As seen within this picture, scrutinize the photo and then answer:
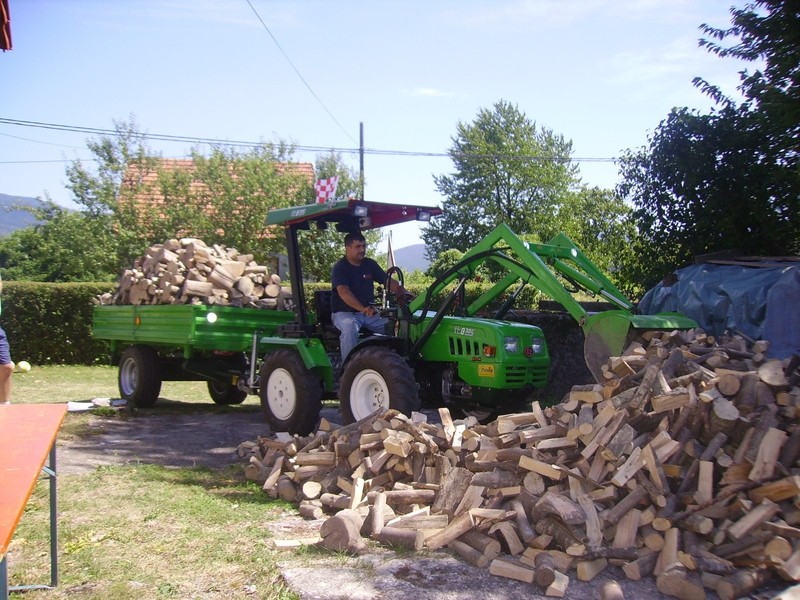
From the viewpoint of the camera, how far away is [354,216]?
7938 millimetres

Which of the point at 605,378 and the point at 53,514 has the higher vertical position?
the point at 605,378

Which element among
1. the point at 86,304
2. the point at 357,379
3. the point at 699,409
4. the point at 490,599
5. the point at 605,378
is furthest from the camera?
the point at 86,304

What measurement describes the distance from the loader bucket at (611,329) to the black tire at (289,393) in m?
2.74

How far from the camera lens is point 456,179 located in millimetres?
46125

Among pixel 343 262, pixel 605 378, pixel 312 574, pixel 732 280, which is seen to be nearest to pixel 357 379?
pixel 343 262

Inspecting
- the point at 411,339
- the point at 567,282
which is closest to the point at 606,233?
the point at 567,282

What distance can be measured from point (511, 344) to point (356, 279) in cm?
183

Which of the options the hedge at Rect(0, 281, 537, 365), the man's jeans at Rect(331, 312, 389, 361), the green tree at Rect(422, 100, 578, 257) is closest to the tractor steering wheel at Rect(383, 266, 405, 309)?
the man's jeans at Rect(331, 312, 389, 361)

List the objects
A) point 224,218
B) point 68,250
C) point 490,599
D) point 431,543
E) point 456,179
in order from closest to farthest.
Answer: point 490,599
point 431,543
point 224,218
point 68,250
point 456,179

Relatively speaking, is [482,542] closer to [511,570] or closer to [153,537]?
[511,570]

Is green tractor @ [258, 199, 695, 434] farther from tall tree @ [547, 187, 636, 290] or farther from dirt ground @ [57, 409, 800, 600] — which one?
tall tree @ [547, 187, 636, 290]

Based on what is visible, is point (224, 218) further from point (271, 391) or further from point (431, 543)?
point (431, 543)

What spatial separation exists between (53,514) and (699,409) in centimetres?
379

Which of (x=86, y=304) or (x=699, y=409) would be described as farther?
(x=86, y=304)
